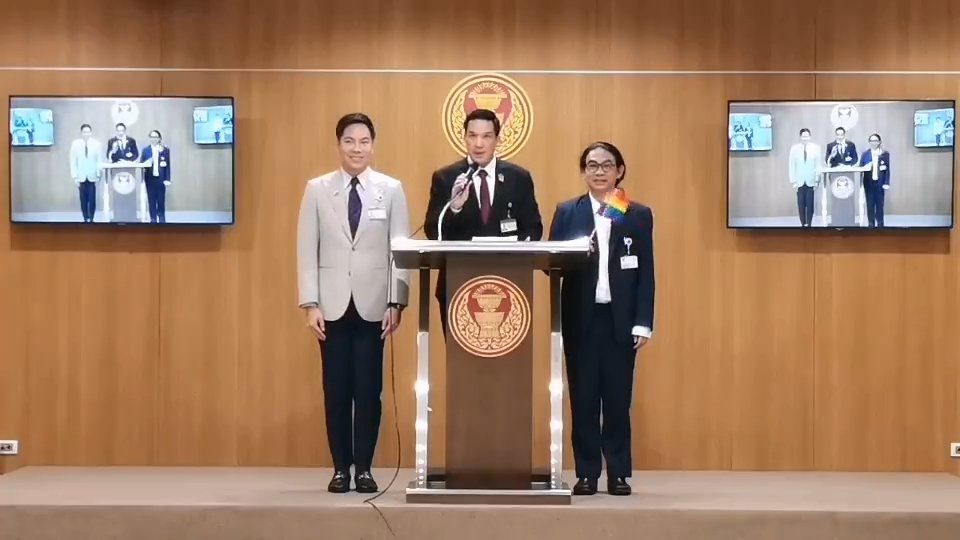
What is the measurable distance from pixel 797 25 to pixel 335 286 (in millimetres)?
2833

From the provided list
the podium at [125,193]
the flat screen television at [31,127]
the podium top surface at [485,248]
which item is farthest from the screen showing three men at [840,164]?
the flat screen television at [31,127]

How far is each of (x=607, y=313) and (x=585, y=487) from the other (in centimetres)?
70

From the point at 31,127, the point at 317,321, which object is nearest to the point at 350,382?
the point at 317,321

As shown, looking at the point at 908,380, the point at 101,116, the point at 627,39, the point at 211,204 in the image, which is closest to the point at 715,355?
the point at 908,380

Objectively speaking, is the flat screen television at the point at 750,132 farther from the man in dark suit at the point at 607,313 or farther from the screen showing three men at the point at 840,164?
the man in dark suit at the point at 607,313

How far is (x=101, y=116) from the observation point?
5902mm

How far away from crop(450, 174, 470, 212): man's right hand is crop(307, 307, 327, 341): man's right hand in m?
0.68

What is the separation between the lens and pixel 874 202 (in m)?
5.88

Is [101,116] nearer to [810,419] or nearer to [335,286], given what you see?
[335,286]

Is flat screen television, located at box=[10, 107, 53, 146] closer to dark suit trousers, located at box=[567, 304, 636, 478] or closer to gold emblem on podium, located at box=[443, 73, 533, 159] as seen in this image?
gold emblem on podium, located at box=[443, 73, 533, 159]

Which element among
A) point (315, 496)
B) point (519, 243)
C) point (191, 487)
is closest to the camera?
point (519, 243)

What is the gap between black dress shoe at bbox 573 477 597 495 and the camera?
15.4 ft

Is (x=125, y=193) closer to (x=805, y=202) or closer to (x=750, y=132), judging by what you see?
(x=750, y=132)

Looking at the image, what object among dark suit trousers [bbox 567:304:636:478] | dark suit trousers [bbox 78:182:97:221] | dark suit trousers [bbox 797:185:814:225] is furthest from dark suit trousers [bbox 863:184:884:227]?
dark suit trousers [bbox 78:182:97:221]
